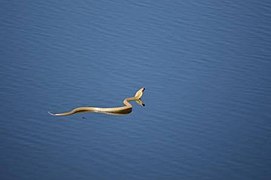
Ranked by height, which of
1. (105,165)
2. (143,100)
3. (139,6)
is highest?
(139,6)

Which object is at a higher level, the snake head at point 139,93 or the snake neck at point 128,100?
the snake head at point 139,93

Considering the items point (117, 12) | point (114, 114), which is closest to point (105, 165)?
point (114, 114)

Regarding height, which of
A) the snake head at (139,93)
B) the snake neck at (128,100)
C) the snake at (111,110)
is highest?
the snake head at (139,93)

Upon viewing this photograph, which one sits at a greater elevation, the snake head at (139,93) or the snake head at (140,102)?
the snake head at (139,93)

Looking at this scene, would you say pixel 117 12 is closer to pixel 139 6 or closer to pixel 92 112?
pixel 139 6

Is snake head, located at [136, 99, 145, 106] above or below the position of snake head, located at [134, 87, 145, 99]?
below

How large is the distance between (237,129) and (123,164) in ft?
1.36

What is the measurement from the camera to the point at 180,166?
1491 mm

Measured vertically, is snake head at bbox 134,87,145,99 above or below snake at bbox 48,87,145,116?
above

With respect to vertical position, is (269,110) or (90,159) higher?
(269,110)

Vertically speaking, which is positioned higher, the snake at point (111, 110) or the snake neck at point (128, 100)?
the snake neck at point (128, 100)

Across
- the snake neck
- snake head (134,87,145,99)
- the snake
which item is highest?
snake head (134,87,145,99)

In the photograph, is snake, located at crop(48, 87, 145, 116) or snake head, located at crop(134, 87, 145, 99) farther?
snake head, located at crop(134, 87, 145, 99)

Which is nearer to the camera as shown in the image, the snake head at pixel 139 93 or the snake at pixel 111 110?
the snake at pixel 111 110
